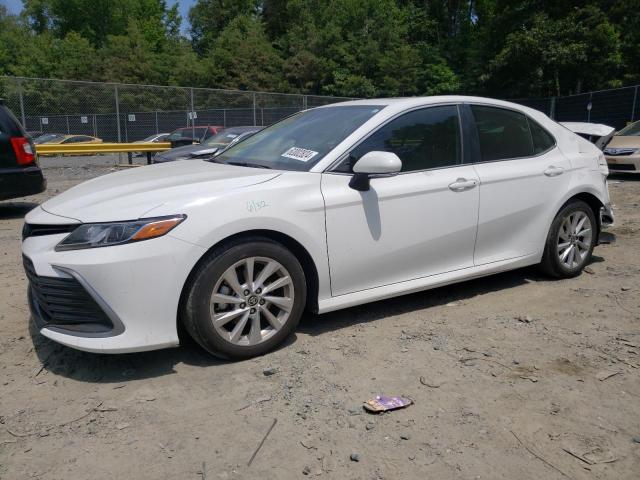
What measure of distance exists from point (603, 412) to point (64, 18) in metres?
65.7

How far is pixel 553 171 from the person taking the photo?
4.54 m

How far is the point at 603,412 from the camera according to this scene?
109 inches

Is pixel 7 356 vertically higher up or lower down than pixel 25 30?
lower down

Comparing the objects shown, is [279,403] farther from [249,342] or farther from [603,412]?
[603,412]

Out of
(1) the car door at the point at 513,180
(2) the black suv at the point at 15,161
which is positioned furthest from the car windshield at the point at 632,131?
(2) the black suv at the point at 15,161

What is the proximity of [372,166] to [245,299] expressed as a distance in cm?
110

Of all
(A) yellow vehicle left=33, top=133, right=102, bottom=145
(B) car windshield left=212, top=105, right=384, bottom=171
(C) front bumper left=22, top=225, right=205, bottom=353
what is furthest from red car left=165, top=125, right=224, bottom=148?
(C) front bumper left=22, top=225, right=205, bottom=353

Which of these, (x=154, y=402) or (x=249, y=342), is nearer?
(x=154, y=402)

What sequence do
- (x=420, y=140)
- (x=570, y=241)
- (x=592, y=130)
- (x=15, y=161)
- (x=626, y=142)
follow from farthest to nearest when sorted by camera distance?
(x=626, y=142) < (x=15, y=161) < (x=592, y=130) < (x=570, y=241) < (x=420, y=140)

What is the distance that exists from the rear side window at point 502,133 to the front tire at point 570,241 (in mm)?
637

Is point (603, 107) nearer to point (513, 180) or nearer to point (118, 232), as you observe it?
point (513, 180)

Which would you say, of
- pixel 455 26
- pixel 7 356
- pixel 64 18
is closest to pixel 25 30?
pixel 64 18

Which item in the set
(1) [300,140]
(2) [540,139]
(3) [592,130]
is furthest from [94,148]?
(2) [540,139]

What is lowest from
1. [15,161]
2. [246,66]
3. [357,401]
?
[357,401]
